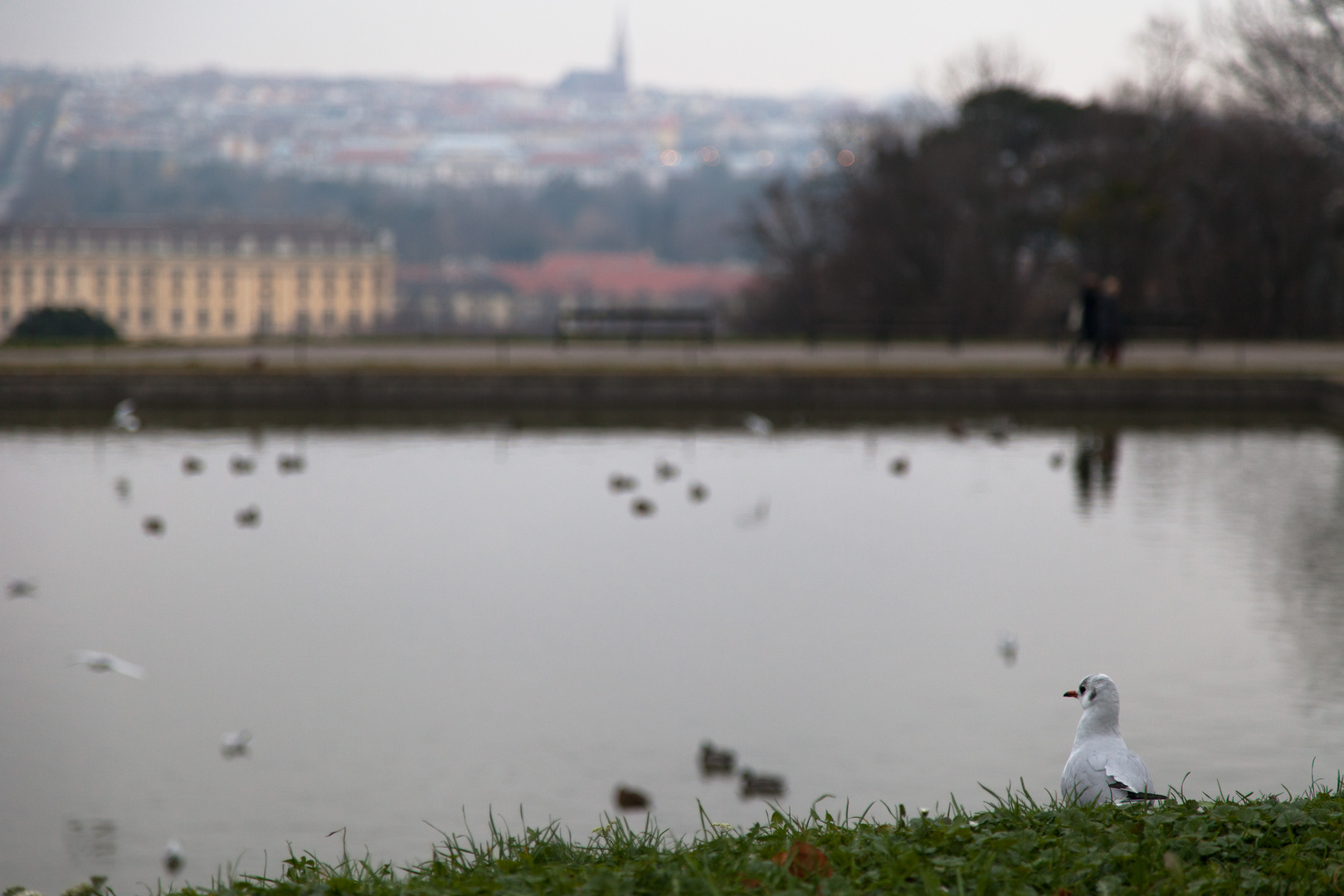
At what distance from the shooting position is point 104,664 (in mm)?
9570

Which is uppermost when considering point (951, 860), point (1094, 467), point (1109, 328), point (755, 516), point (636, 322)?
point (1109, 328)

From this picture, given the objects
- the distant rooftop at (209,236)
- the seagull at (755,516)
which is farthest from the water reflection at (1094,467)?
the distant rooftop at (209,236)

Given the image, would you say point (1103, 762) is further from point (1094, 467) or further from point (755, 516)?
point (1094, 467)

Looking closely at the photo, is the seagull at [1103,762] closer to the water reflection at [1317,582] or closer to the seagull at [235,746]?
Result: the water reflection at [1317,582]

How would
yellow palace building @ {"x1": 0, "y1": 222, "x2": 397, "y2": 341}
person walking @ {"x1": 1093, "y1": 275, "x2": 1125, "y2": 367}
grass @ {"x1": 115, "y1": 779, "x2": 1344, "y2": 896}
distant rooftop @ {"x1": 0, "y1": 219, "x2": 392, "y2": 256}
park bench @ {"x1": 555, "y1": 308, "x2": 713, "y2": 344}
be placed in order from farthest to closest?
yellow palace building @ {"x1": 0, "y1": 222, "x2": 397, "y2": 341} < distant rooftop @ {"x1": 0, "y1": 219, "x2": 392, "y2": 256} < park bench @ {"x1": 555, "y1": 308, "x2": 713, "y2": 344} < person walking @ {"x1": 1093, "y1": 275, "x2": 1125, "y2": 367} < grass @ {"x1": 115, "y1": 779, "x2": 1344, "y2": 896}

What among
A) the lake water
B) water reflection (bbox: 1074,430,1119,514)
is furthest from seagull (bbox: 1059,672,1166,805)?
water reflection (bbox: 1074,430,1119,514)

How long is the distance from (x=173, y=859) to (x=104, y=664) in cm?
291

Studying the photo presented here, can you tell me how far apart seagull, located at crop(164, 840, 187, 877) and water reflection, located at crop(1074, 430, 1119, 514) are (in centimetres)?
1016

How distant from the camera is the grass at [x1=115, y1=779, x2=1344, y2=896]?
4.24 metres

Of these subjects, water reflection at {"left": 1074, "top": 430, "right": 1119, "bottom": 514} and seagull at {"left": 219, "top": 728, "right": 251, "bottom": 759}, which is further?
water reflection at {"left": 1074, "top": 430, "right": 1119, "bottom": 514}

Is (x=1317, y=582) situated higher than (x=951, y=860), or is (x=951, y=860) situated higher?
(x=951, y=860)

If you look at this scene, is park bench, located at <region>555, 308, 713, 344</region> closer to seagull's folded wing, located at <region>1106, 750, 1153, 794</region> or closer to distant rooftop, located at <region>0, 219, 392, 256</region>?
→ seagull's folded wing, located at <region>1106, 750, 1153, 794</region>

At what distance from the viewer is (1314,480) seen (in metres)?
16.7

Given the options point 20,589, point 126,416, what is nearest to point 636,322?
point 126,416
